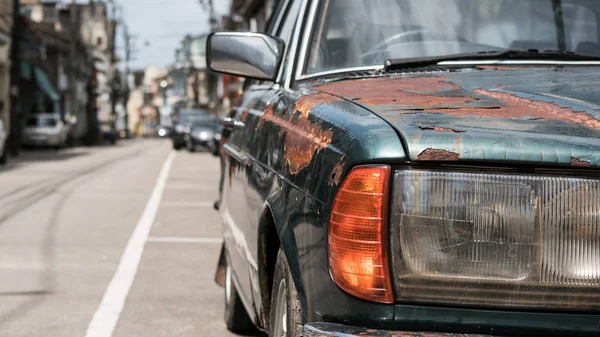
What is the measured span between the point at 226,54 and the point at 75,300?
2758mm

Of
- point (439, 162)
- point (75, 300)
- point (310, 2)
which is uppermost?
point (310, 2)

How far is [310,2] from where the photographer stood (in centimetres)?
426

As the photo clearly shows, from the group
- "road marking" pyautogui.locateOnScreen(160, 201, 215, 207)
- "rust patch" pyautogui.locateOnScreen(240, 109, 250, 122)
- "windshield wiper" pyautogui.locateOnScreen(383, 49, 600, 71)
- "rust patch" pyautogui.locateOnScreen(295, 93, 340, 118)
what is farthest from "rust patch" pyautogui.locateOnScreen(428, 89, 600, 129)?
"road marking" pyautogui.locateOnScreen(160, 201, 215, 207)

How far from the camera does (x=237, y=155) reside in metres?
4.68

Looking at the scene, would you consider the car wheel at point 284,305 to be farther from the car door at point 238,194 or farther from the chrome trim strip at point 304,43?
the chrome trim strip at point 304,43

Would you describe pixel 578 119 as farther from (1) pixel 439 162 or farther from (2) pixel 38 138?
Result: (2) pixel 38 138

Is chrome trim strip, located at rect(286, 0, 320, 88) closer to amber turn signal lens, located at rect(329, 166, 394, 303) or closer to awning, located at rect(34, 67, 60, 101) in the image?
amber turn signal lens, located at rect(329, 166, 394, 303)

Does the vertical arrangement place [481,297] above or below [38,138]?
above

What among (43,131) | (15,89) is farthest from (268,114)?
(43,131)

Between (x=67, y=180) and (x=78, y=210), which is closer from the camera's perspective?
(x=78, y=210)

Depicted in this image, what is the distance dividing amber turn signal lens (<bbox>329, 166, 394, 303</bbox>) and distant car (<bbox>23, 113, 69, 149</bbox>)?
1732 inches

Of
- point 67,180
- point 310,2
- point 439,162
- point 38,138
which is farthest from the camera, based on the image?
point 38,138

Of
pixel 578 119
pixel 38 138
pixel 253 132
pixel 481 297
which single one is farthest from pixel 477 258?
pixel 38 138

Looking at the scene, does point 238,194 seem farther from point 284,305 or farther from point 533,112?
point 533,112
